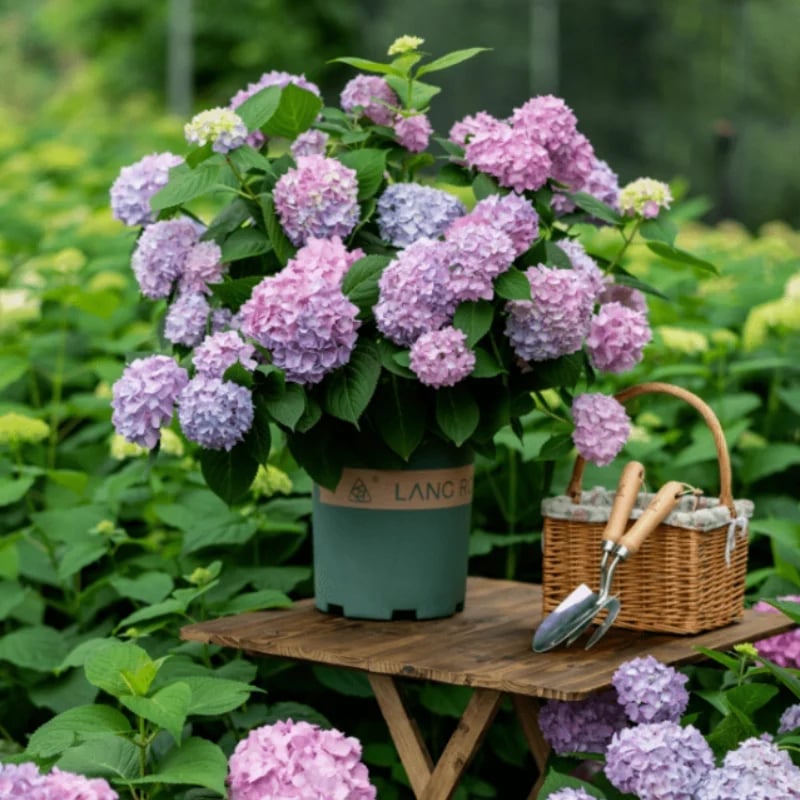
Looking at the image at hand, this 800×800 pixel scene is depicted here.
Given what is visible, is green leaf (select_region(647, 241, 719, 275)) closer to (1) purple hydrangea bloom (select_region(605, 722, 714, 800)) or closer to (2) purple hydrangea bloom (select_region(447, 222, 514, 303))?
(2) purple hydrangea bloom (select_region(447, 222, 514, 303))

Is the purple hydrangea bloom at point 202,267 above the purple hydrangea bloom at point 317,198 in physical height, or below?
below

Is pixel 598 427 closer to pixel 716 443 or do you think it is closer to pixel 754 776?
pixel 716 443

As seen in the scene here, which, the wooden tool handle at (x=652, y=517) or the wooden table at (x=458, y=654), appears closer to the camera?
the wooden table at (x=458, y=654)

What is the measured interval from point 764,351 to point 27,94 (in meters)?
15.4

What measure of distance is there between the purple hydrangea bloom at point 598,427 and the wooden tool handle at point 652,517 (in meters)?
0.10

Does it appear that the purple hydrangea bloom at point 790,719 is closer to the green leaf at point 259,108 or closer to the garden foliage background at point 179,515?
the garden foliage background at point 179,515

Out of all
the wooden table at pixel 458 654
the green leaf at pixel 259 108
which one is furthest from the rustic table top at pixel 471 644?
the green leaf at pixel 259 108

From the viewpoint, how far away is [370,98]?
7.43 feet

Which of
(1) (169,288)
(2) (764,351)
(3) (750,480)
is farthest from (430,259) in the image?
(2) (764,351)

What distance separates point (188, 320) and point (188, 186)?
7.3 inches

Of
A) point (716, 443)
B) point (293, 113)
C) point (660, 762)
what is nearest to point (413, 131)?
point (293, 113)

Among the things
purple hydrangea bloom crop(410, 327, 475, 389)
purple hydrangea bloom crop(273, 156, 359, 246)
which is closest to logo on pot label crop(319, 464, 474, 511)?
purple hydrangea bloom crop(410, 327, 475, 389)

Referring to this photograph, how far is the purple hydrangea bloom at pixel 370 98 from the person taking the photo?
2.28 meters

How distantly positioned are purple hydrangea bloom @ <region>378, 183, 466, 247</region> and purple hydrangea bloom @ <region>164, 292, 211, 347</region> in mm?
268
